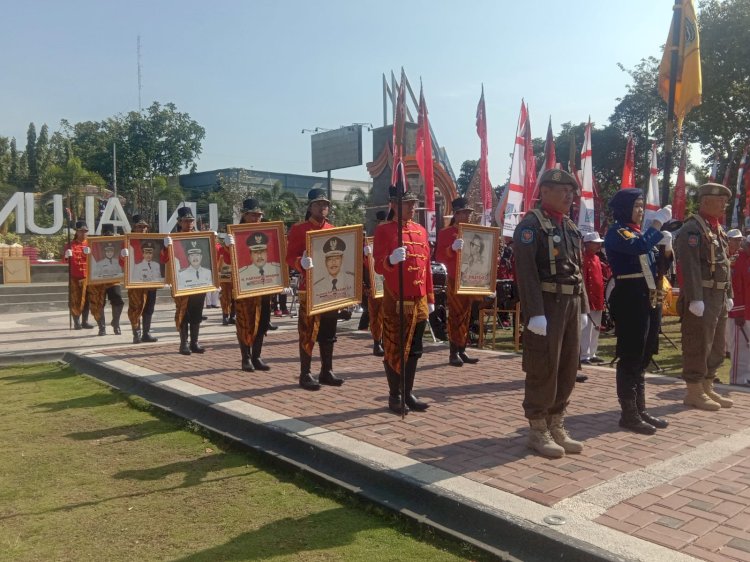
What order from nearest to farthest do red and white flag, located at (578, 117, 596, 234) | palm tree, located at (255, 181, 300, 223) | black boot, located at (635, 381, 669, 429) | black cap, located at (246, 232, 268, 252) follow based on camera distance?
black boot, located at (635, 381, 669, 429)
black cap, located at (246, 232, 268, 252)
red and white flag, located at (578, 117, 596, 234)
palm tree, located at (255, 181, 300, 223)

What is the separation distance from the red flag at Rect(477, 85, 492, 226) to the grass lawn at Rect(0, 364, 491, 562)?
9.24 meters

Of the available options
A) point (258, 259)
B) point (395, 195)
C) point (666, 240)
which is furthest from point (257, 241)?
point (666, 240)

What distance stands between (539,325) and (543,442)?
0.95 meters

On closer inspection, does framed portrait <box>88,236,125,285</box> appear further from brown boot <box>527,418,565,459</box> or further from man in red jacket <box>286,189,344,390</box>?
brown boot <box>527,418,565,459</box>

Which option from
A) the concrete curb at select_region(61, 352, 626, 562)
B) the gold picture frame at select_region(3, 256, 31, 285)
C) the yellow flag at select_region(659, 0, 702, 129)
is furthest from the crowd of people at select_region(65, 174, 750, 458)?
the gold picture frame at select_region(3, 256, 31, 285)

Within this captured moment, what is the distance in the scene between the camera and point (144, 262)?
10281 millimetres

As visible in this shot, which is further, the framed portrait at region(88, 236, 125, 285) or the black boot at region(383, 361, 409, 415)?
the framed portrait at region(88, 236, 125, 285)

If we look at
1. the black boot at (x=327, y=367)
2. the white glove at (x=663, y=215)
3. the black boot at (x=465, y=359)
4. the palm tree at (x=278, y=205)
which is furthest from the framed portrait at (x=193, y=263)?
the palm tree at (x=278, y=205)

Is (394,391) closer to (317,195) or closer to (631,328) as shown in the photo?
(631,328)

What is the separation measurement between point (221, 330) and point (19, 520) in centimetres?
935

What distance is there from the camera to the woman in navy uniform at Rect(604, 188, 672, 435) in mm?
5523

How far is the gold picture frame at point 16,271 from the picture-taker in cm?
2048

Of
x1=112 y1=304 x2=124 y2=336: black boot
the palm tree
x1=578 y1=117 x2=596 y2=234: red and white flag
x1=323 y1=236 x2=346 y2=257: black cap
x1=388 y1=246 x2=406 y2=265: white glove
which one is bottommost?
x1=112 y1=304 x2=124 y2=336: black boot

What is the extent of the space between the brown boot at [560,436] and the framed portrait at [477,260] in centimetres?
375
